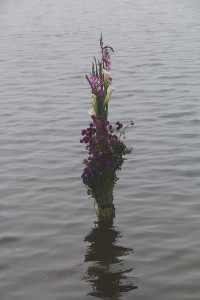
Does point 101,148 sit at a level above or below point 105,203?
above

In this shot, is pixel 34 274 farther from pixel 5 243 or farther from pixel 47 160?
pixel 47 160

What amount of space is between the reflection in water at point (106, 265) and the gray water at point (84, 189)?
0.01 metres

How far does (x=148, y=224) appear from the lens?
24.5 feet

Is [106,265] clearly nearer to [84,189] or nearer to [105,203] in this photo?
[105,203]

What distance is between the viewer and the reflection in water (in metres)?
5.96

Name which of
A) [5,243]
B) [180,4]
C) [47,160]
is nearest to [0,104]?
[47,160]

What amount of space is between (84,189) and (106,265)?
2.41 meters

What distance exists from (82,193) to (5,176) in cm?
146

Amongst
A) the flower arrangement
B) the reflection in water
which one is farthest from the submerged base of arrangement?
the reflection in water

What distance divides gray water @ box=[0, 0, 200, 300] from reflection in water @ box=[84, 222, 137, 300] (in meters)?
0.01

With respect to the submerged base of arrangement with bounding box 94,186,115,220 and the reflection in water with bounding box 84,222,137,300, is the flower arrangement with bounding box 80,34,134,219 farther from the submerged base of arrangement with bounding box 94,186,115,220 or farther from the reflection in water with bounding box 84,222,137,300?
the reflection in water with bounding box 84,222,137,300

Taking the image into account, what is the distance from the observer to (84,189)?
8.77 metres

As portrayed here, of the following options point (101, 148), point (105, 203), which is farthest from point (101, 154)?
point (105, 203)

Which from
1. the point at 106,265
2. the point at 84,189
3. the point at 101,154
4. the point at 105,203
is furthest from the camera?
the point at 84,189
